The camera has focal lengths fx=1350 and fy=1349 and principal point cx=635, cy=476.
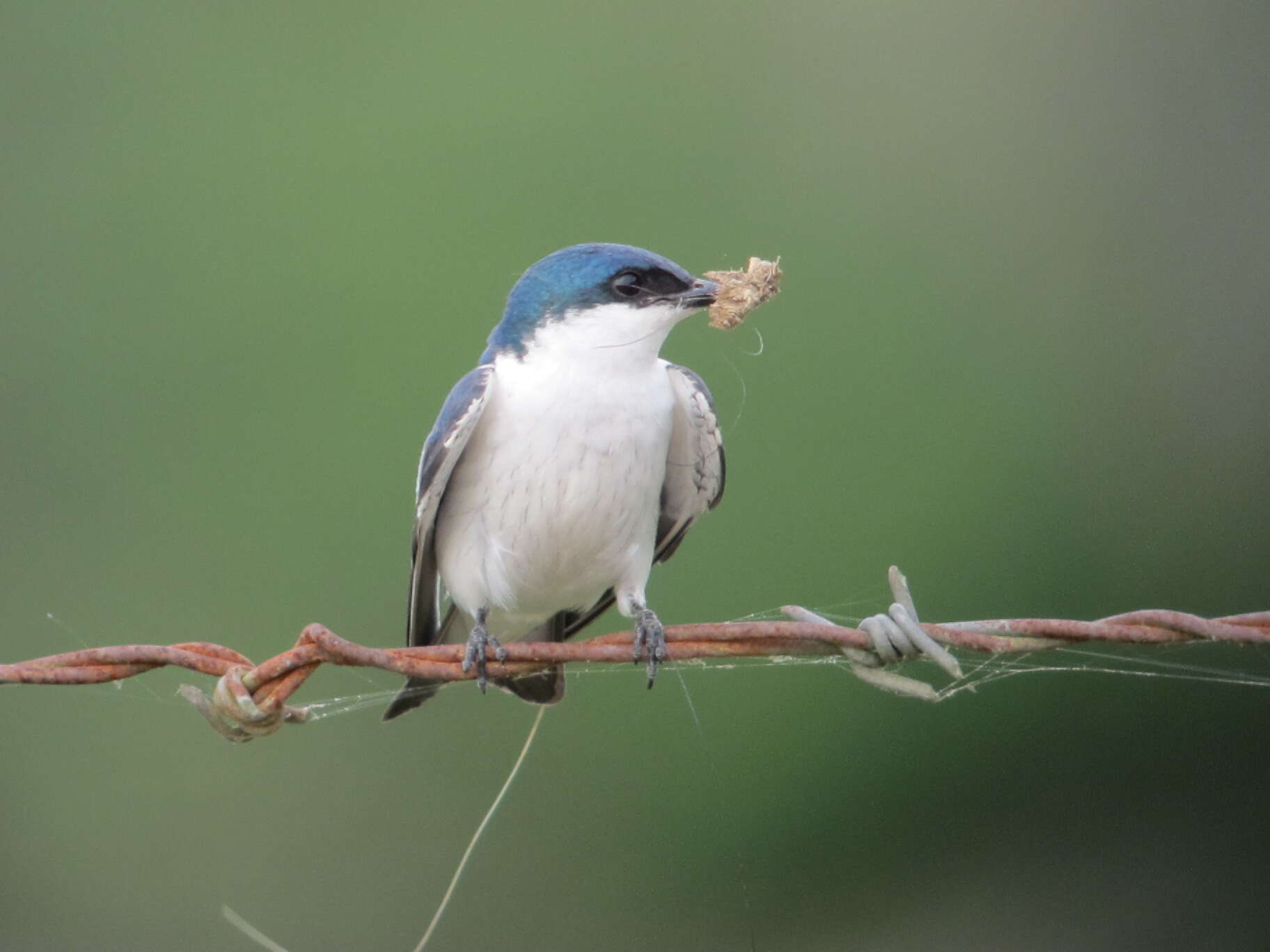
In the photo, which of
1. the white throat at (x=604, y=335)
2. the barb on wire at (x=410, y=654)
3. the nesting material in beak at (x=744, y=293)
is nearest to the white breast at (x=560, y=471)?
the white throat at (x=604, y=335)

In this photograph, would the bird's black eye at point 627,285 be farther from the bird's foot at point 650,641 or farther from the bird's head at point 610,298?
the bird's foot at point 650,641

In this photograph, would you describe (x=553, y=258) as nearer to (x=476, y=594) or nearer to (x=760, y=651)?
(x=476, y=594)

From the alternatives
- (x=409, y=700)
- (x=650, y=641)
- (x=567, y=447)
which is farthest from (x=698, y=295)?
(x=409, y=700)

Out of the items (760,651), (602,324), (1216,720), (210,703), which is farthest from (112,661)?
(1216,720)

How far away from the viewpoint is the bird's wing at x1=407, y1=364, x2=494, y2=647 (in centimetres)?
259

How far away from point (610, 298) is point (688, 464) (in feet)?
1.39

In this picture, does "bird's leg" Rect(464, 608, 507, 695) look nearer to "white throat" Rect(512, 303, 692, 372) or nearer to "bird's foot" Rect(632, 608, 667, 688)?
"bird's foot" Rect(632, 608, 667, 688)

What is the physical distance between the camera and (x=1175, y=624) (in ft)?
5.32

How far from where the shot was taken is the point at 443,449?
259cm

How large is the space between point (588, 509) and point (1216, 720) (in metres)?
2.47

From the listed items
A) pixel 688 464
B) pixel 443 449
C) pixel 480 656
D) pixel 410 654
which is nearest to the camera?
pixel 410 654

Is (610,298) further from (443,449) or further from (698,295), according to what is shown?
(443,449)

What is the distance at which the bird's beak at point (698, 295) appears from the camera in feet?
8.66

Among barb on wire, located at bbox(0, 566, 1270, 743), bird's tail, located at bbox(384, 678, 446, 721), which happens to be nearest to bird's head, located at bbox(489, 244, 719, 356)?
bird's tail, located at bbox(384, 678, 446, 721)
